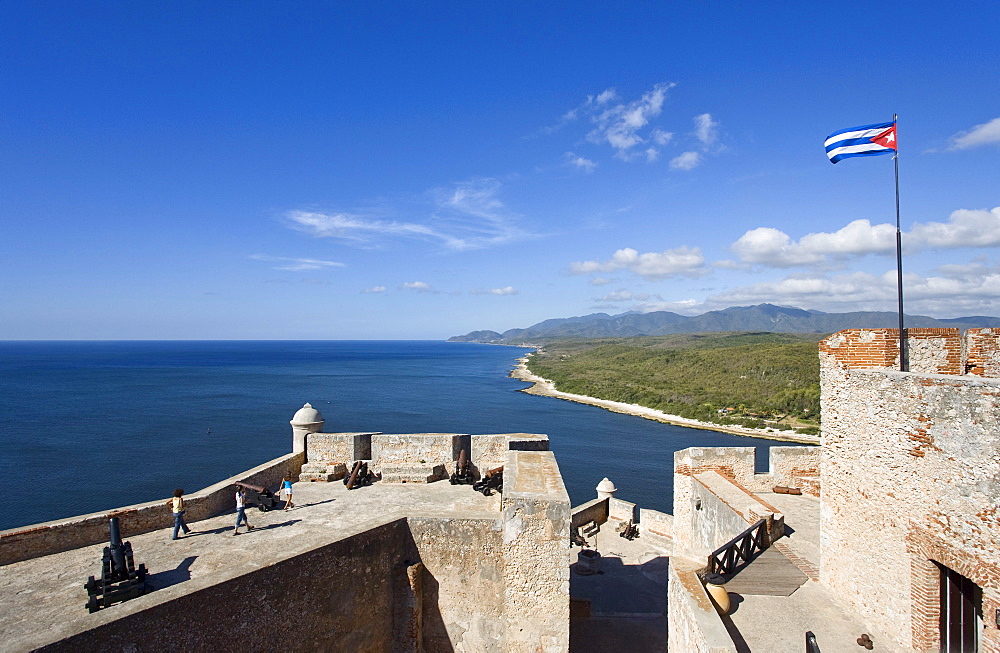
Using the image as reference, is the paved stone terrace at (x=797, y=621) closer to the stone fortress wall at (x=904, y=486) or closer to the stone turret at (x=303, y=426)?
the stone fortress wall at (x=904, y=486)

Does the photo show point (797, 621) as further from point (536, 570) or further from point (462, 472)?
point (462, 472)

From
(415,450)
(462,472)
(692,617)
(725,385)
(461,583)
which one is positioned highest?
(415,450)

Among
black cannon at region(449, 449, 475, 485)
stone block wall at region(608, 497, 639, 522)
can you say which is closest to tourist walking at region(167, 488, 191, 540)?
black cannon at region(449, 449, 475, 485)

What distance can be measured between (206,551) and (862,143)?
42.8ft

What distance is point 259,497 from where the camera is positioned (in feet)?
35.2

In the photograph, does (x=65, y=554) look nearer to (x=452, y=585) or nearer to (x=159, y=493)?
(x=452, y=585)

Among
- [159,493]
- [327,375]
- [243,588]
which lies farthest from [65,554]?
[327,375]

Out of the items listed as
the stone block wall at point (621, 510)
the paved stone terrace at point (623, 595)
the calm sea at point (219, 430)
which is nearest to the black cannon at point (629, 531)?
the paved stone terrace at point (623, 595)

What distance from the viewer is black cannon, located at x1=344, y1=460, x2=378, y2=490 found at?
1198 centimetres

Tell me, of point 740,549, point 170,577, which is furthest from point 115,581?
point 740,549

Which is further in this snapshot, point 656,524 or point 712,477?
point 656,524

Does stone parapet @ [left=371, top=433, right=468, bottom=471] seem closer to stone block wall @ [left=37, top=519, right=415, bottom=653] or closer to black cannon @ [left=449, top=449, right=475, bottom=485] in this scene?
black cannon @ [left=449, top=449, right=475, bottom=485]

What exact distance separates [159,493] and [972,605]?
151ft

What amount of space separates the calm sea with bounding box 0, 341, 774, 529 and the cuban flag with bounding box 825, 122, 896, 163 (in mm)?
33136
